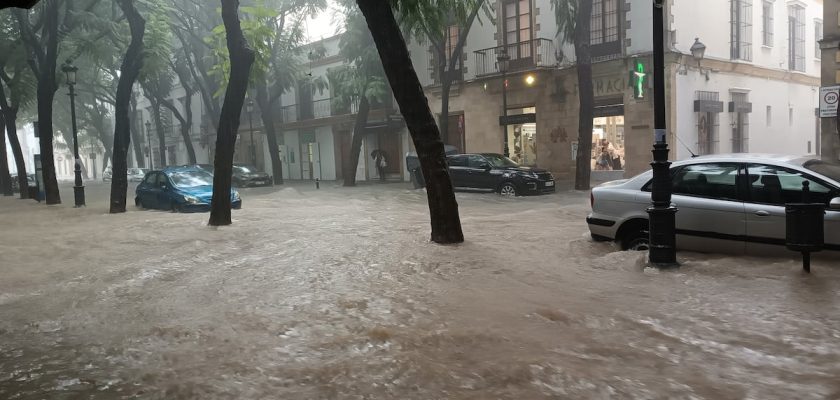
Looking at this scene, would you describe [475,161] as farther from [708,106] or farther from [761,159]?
[761,159]

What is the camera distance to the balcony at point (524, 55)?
930 inches

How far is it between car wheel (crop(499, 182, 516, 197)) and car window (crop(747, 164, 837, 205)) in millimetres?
12269

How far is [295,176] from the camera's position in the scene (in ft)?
132

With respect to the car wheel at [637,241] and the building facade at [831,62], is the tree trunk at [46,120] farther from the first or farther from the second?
the building facade at [831,62]

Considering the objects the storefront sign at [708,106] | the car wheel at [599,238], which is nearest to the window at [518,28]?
the storefront sign at [708,106]

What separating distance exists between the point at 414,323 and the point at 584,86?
587 inches

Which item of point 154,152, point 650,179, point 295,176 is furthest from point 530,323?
point 154,152

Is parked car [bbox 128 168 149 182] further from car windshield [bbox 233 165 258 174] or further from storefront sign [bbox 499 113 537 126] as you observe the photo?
storefront sign [bbox 499 113 537 126]

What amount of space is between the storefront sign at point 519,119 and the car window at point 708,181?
686 inches

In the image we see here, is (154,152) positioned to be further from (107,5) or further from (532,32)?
(532,32)

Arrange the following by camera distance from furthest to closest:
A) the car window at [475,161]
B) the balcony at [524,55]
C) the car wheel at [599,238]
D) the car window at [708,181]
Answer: the balcony at [524,55]
the car window at [475,161]
the car wheel at [599,238]
the car window at [708,181]

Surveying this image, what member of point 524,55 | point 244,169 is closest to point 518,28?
point 524,55

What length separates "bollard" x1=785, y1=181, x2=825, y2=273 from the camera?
6113 mm

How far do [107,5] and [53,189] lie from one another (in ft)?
26.3
